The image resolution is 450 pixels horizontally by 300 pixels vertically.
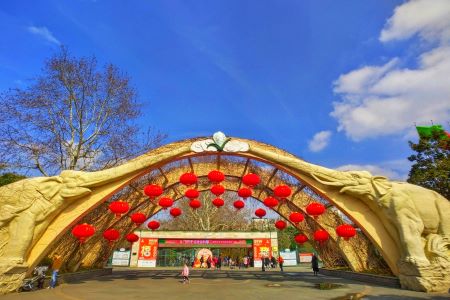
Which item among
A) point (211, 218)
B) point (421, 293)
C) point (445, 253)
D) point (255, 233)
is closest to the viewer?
point (421, 293)

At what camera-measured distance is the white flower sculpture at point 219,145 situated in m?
12.7

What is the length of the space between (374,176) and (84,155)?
528 inches

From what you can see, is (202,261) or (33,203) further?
(202,261)

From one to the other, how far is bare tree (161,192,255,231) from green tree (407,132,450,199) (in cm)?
1759

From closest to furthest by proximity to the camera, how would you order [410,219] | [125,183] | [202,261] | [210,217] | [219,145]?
1. [410,219]
2. [125,183]
3. [219,145]
4. [202,261]
5. [210,217]

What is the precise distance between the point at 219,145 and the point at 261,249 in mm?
17815

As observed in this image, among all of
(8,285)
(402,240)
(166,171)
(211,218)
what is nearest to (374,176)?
(402,240)

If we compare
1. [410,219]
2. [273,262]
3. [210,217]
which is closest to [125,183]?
[410,219]

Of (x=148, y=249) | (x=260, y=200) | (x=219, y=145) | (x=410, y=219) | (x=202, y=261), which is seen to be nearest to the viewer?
(x=410, y=219)

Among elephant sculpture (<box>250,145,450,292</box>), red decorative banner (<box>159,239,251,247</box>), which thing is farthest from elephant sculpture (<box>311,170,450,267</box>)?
red decorative banner (<box>159,239,251,247</box>)

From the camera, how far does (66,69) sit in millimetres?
15359

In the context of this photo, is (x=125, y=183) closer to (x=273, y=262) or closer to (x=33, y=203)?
(x=33, y=203)

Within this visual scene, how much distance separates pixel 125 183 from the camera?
11.8 m

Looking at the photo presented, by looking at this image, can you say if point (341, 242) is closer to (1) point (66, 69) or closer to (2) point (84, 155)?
(2) point (84, 155)
